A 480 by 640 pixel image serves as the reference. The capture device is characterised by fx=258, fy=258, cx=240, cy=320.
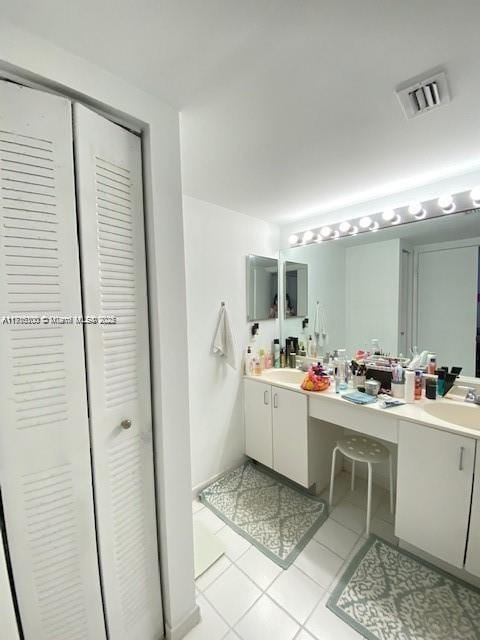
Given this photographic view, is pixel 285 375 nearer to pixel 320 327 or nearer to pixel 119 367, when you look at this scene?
pixel 320 327

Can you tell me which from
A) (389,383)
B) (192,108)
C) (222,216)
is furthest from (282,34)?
(389,383)

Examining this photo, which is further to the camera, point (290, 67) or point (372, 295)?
point (372, 295)

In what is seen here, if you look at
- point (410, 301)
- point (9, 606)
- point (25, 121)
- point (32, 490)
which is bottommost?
point (9, 606)

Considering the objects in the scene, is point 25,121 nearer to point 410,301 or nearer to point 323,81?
point 323,81

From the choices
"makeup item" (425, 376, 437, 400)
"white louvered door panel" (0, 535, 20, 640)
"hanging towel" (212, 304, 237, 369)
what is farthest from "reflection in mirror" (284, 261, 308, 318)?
"white louvered door panel" (0, 535, 20, 640)

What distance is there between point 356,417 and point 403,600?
0.87 metres

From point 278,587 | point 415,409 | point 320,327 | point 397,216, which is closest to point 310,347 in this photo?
point 320,327

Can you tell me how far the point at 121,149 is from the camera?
0.97m

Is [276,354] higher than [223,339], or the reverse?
[223,339]

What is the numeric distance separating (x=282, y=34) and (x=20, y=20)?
2.53 ft

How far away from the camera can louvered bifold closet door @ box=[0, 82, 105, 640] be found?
0.78 meters

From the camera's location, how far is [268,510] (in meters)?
1.89

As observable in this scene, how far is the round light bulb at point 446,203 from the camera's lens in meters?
1.68

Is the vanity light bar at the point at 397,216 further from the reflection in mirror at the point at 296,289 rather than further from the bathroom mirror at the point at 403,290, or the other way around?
the reflection in mirror at the point at 296,289
